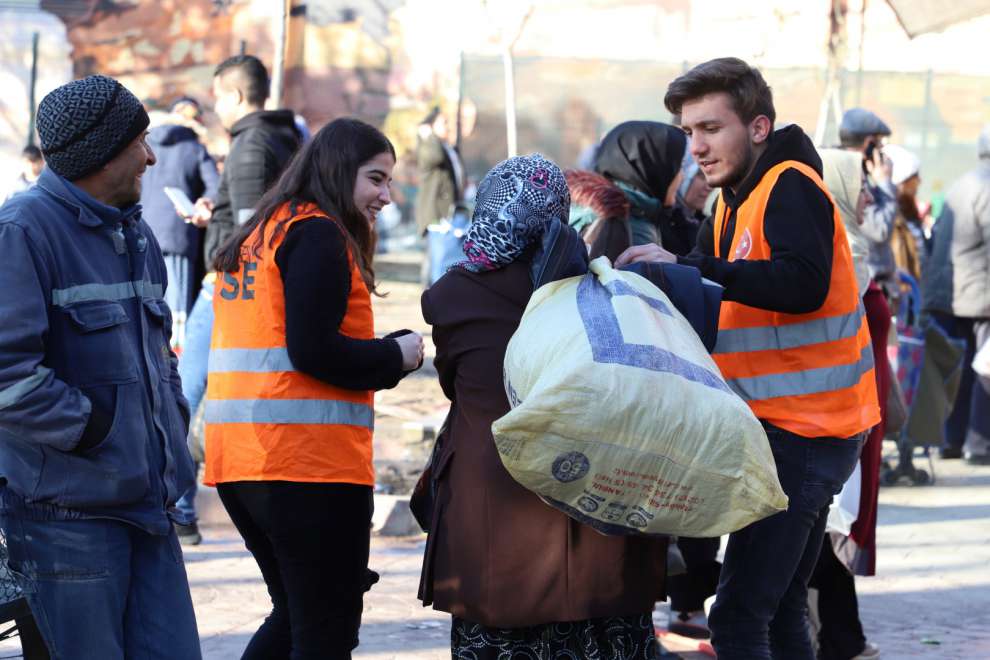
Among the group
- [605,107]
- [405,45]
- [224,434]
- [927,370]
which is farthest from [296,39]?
[224,434]

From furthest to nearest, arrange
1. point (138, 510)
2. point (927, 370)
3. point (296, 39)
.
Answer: point (296, 39) → point (927, 370) → point (138, 510)

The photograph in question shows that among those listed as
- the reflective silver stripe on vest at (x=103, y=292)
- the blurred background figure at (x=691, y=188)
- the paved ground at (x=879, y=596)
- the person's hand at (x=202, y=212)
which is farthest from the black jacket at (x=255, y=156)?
the reflective silver stripe on vest at (x=103, y=292)

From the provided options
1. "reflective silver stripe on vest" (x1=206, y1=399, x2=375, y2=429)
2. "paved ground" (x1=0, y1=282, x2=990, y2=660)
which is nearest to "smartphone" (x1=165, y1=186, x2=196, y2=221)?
"paved ground" (x1=0, y1=282, x2=990, y2=660)

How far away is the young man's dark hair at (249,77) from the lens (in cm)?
724

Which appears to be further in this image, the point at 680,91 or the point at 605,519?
the point at 680,91

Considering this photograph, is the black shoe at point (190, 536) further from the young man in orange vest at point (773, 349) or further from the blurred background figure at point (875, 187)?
the blurred background figure at point (875, 187)

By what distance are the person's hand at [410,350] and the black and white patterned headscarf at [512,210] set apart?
0.59 m

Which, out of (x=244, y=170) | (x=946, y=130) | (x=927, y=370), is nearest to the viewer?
(x=244, y=170)

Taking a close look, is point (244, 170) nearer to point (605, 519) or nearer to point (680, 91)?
point (680, 91)

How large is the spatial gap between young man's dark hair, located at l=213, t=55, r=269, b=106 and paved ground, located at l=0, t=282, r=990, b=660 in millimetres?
2286

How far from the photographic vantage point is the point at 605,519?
3.10 m

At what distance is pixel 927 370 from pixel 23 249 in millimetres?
7663

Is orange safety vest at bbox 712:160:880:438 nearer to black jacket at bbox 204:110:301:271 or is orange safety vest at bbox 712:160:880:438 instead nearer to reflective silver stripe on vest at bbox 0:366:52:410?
reflective silver stripe on vest at bbox 0:366:52:410

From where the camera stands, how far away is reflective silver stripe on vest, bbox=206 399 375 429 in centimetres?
389
